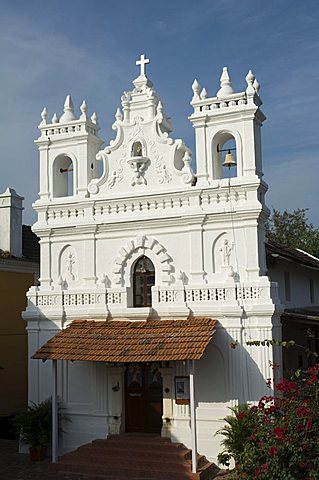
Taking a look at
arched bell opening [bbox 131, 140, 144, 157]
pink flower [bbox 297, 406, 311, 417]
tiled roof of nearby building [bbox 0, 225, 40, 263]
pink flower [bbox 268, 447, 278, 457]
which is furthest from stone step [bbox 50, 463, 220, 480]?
tiled roof of nearby building [bbox 0, 225, 40, 263]

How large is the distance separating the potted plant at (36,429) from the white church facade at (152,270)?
699 millimetres

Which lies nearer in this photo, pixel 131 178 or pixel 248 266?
pixel 248 266

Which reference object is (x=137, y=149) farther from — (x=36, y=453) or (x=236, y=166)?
(x=36, y=453)

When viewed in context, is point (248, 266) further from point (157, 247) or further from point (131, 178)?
point (131, 178)

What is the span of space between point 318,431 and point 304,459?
0.57m

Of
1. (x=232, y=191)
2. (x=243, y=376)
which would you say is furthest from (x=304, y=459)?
(x=232, y=191)

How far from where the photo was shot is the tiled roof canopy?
45.2 feet

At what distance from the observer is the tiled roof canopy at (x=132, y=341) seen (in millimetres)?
13789

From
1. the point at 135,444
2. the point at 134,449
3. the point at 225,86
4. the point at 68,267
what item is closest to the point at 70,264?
the point at 68,267

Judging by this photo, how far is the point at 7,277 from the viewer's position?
21.0m

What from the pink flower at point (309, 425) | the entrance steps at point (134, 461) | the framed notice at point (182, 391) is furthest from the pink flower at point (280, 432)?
the framed notice at point (182, 391)

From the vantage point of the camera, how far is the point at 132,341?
1459cm

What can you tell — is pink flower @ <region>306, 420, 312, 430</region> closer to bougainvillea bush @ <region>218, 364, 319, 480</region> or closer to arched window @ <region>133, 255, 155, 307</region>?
bougainvillea bush @ <region>218, 364, 319, 480</region>

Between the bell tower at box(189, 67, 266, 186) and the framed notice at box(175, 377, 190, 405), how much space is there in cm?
500
